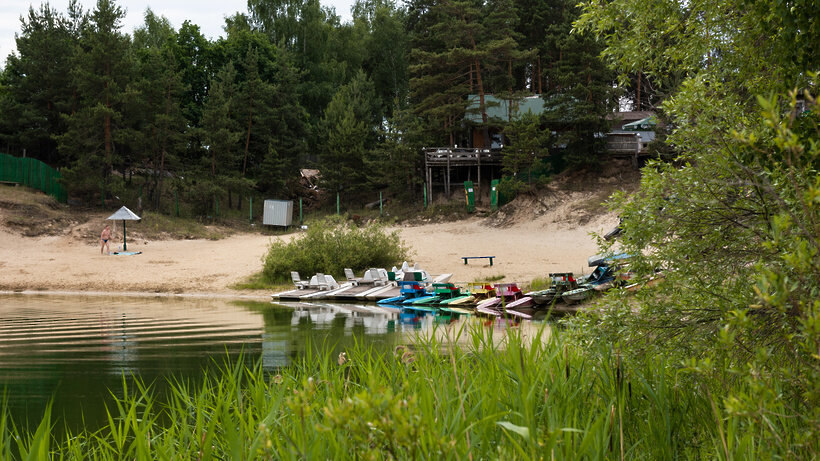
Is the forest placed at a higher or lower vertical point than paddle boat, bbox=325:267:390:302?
higher

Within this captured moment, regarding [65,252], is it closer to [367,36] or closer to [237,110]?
[237,110]

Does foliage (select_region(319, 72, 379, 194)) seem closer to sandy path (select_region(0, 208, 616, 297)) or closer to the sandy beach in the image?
the sandy beach

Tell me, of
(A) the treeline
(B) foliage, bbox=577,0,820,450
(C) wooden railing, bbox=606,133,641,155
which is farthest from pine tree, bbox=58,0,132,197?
(B) foliage, bbox=577,0,820,450

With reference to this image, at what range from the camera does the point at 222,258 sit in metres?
27.6

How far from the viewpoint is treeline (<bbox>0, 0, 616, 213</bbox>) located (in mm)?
36094

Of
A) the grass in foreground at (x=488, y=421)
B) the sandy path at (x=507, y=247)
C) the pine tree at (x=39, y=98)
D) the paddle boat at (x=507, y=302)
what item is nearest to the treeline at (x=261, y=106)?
the pine tree at (x=39, y=98)

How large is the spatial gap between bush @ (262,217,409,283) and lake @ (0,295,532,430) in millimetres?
3841

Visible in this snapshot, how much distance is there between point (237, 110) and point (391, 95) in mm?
14804

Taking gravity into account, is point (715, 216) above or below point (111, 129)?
below

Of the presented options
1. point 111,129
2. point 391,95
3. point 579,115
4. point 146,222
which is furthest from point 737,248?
point 391,95

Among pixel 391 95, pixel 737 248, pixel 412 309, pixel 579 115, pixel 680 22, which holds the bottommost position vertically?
pixel 412 309

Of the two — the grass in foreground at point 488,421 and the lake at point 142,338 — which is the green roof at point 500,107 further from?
the grass in foreground at point 488,421

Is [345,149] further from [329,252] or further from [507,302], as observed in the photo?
[507,302]

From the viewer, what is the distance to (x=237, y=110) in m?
43.3
